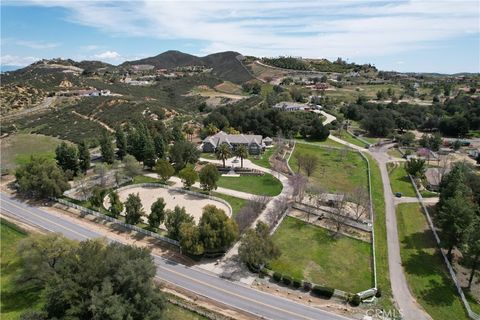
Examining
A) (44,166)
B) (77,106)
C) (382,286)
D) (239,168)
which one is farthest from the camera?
(77,106)

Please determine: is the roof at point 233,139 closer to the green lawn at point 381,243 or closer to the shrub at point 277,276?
the green lawn at point 381,243

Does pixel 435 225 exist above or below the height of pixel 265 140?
below

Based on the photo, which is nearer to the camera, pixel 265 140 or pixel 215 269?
pixel 215 269

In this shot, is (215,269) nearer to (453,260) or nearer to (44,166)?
(453,260)

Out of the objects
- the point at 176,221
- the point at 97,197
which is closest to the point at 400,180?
the point at 176,221

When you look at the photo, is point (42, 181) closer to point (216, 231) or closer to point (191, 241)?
point (191, 241)

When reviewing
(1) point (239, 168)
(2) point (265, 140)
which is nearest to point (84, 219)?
(1) point (239, 168)
